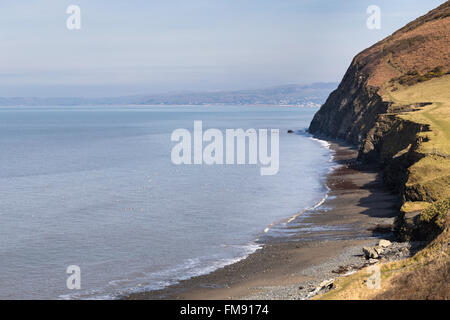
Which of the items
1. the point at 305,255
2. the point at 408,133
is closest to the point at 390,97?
the point at 408,133

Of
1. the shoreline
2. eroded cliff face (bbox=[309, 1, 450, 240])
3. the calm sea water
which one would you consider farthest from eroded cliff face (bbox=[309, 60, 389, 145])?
the shoreline

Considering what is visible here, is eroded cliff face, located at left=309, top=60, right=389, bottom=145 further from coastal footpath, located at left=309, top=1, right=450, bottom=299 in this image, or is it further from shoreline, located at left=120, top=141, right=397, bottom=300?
shoreline, located at left=120, top=141, right=397, bottom=300

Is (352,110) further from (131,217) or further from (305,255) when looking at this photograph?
(305,255)

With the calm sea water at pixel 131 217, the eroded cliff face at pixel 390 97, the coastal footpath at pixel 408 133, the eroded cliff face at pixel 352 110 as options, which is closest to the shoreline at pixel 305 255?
the calm sea water at pixel 131 217

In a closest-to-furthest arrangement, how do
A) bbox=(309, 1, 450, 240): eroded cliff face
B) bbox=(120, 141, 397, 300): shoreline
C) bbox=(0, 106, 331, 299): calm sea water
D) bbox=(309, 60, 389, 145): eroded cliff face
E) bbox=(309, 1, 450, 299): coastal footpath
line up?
bbox=(309, 1, 450, 299): coastal footpath
bbox=(120, 141, 397, 300): shoreline
bbox=(0, 106, 331, 299): calm sea water
bbox=(309, 1, 450, 240): eroded cliff face
bbox=(309, 60, 389, 145): eroded cliff face

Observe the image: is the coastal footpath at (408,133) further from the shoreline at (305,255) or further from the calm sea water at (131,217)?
the calm sea water at (131,217)
